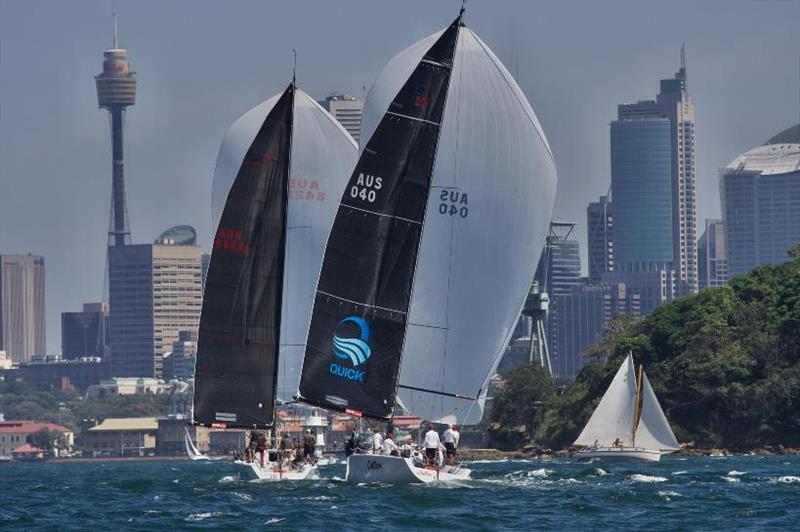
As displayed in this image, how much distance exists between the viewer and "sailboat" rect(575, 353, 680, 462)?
3831 inches

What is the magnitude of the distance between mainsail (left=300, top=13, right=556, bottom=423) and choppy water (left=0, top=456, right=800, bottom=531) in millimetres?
3370

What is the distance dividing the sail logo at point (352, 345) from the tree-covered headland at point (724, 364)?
6172 cm

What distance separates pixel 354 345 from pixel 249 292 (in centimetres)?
711

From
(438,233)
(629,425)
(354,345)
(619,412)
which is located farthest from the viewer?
(619,412)

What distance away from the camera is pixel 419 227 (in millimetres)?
58688

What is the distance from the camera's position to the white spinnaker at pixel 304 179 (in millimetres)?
69750

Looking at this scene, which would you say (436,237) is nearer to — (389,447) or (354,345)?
(354,345)

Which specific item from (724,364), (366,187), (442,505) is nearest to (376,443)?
(442,505)

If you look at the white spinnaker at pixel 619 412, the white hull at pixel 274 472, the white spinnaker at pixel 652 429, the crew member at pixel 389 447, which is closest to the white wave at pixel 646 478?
the white hull at pixel 274 472

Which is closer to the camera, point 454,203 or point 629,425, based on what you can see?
point 454,203

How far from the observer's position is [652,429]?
9781 cm

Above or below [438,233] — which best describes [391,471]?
below

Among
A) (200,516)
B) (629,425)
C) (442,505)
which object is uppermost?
(442,505)

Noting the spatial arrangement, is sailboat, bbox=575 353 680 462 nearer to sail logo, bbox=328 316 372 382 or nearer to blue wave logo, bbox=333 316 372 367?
sail logo, bbox=328 316 372 382
